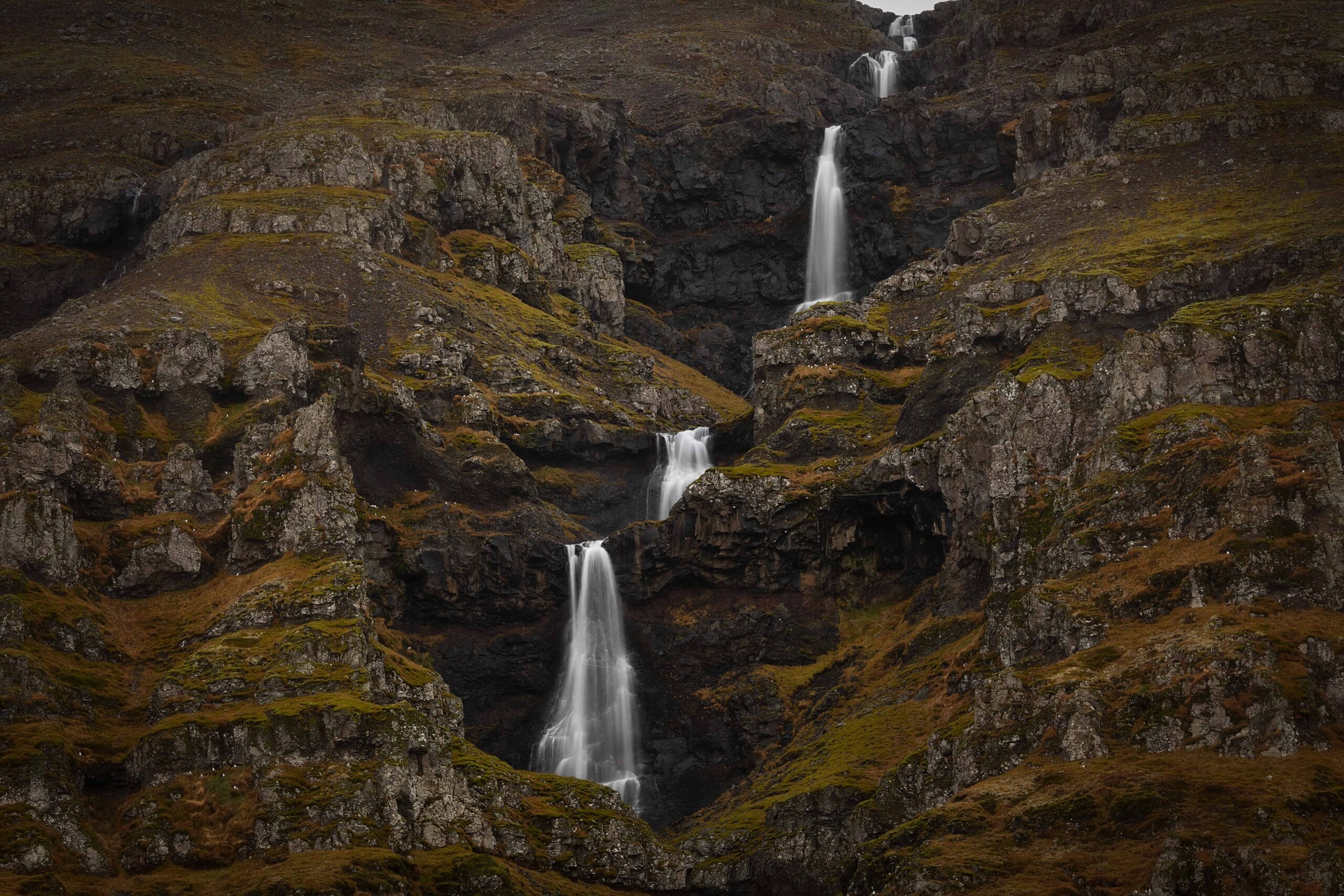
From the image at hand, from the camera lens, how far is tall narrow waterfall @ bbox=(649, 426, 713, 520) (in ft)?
465

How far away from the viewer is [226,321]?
453 ft

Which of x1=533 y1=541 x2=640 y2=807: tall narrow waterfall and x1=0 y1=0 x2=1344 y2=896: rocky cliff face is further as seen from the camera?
x1=533 y1=541 x2=640 y2=807: tall narrow waterfall

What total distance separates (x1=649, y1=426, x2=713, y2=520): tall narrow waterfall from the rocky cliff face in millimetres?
2130

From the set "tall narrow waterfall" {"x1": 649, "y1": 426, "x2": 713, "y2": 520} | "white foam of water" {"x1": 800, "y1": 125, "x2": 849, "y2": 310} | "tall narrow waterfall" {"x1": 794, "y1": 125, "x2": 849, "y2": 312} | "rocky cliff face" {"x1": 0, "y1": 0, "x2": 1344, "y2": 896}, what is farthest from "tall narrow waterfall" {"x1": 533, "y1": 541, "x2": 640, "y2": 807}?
"white foam of water" {"x1": 800, "y1": 125, "x2": 849, "y2": 310}

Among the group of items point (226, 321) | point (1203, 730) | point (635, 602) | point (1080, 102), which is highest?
point (1080, 102)

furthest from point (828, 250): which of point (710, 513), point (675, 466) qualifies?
point (710, 513)

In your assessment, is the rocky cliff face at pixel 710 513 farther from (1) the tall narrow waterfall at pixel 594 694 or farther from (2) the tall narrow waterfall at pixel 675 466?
(2) the tall narrow waterfall at pixel 675 466

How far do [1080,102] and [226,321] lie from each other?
99787 millimetres

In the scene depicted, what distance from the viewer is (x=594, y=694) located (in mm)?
124812

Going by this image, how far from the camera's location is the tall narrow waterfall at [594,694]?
12044 cm

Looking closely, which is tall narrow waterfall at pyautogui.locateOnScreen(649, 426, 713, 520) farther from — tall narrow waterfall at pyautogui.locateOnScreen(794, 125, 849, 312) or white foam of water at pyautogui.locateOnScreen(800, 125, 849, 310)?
white foam of water at pyautogui.locateOnScreen(800, 125, 849, 310)

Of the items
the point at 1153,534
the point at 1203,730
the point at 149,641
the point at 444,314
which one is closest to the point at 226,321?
the point at 444,314

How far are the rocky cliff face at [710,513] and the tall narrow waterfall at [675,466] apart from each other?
2130 mm

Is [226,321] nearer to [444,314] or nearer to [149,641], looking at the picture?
[444,314]
